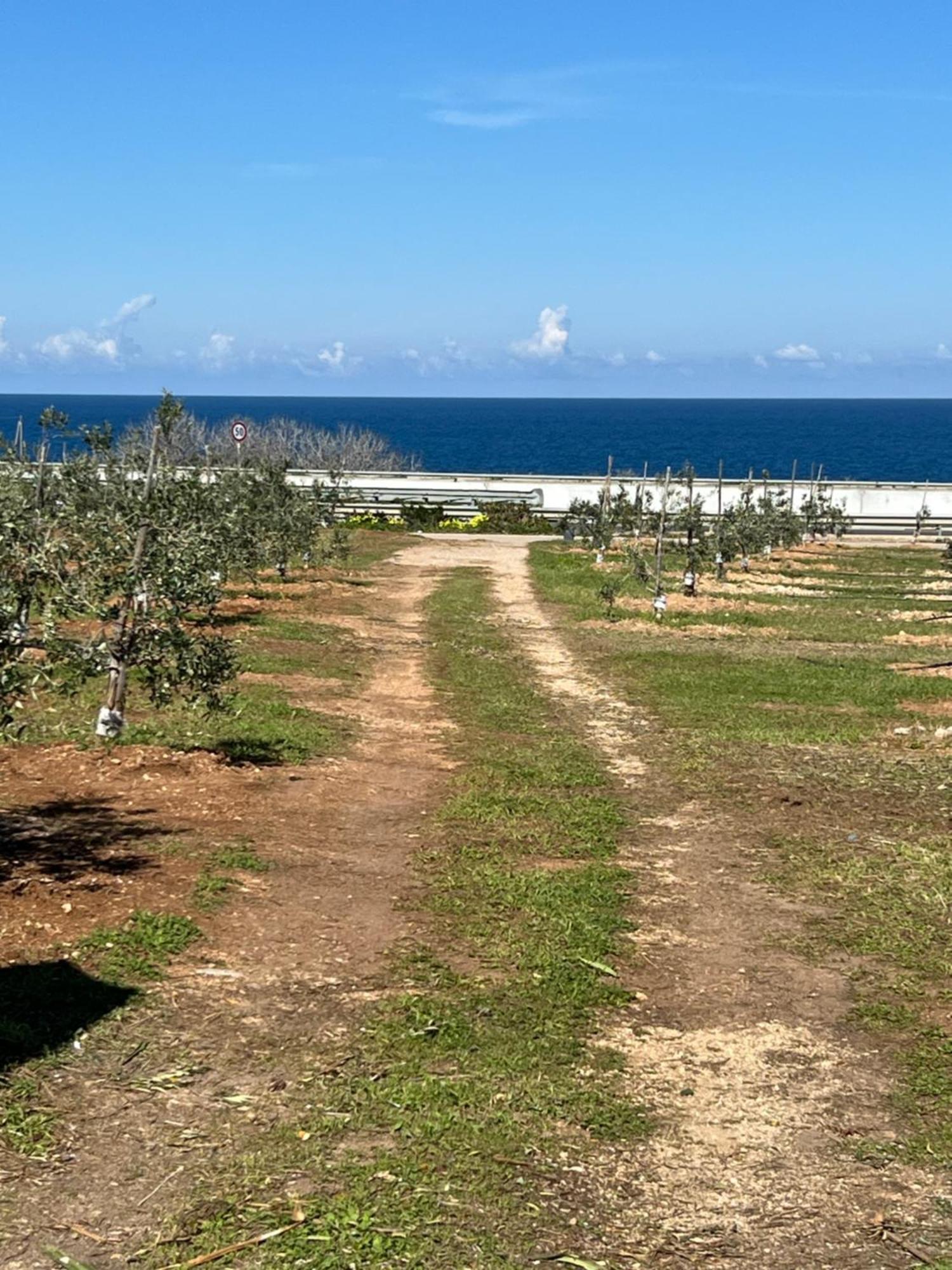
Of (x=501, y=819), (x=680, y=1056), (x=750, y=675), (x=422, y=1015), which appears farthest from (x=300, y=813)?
(x=750, y=675)

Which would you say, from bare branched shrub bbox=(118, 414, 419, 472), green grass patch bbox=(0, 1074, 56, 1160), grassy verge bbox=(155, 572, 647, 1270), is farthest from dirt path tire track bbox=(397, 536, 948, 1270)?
bare branched shrub bbox=(118, 414, 419, 472)

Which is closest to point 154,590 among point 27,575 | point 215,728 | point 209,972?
point 215,728

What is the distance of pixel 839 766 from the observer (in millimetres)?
17703

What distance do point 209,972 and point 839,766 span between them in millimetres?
10217

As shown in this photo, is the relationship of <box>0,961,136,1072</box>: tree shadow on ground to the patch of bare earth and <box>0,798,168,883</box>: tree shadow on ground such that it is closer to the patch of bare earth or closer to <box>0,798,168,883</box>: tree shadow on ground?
the patch of bare earth

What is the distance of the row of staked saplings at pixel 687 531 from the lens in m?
38.9

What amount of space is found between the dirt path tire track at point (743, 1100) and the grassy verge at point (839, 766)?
11.9 inches

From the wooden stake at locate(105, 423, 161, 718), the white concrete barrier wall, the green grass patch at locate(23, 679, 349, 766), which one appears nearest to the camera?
the wooden stake at locate(105, 423, 161, 718)

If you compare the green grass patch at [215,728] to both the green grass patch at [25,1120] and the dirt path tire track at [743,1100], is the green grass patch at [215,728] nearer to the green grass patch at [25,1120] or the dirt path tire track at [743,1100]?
the dirt path tire track at [743,1100]

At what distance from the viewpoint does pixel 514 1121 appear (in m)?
7.82

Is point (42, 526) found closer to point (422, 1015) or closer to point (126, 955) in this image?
point (126, 955)

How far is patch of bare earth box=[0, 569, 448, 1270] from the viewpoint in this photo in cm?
692

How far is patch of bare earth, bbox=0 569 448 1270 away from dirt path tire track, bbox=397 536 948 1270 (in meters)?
1.86

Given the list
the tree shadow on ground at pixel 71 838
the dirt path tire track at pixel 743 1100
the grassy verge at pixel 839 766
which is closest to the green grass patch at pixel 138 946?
the tree shadow on ground at pixel 71 838
